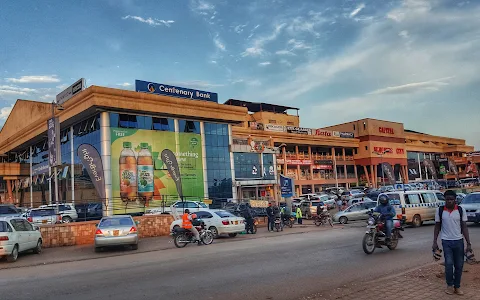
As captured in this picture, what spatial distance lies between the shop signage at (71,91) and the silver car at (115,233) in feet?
84.8

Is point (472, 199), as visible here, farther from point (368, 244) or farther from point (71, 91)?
point (71, 91)

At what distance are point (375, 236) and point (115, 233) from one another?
34.0 ft

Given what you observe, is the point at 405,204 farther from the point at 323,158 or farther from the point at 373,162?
the point at 373,162

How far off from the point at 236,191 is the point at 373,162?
46.4 meters

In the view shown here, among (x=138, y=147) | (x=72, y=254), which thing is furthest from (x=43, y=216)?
(x=138, y=147)

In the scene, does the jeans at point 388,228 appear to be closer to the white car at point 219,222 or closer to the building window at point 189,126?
the white car at point 219,222

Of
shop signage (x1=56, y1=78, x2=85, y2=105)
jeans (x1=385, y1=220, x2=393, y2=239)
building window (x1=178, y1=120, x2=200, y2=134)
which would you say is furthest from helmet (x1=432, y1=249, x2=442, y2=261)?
shop signage (x1=56, y1=78, x2=85, y2=105)

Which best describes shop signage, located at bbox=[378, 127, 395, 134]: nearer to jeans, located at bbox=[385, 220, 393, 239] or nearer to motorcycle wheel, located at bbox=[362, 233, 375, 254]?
jeans, located at bbox=[385, 220, 393, 239]

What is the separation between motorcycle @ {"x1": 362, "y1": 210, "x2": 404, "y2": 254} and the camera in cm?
1258

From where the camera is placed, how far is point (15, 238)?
596 inches

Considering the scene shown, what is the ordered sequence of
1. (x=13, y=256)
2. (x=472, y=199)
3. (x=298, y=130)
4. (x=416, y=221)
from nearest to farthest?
1. (x=13, y=256)
2. (x=472, y=199)
3. (x=416, y=221)
4. (x=298, y=130)

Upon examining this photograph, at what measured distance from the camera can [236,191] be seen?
4759 cm

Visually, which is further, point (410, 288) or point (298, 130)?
point (298, 130)

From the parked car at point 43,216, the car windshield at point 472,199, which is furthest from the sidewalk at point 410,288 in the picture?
the parked car at point 43,216
